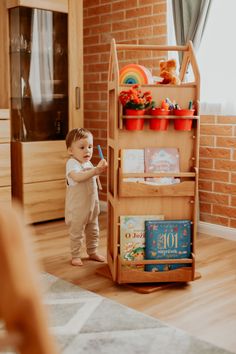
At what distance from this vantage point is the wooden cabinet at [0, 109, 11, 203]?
340 cm

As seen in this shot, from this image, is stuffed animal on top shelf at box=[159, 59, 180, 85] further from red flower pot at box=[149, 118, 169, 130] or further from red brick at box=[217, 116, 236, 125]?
red brick at box=[217, 116, 236, 125]

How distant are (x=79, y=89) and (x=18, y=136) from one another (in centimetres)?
62

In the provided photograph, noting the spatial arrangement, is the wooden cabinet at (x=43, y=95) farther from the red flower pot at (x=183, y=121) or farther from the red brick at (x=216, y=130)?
the red flower pot at (x=183, y=121)

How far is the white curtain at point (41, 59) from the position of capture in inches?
142

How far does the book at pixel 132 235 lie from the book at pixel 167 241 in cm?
2

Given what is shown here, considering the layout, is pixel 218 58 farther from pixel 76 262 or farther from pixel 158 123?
pixel 76 262

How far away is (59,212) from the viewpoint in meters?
3.79

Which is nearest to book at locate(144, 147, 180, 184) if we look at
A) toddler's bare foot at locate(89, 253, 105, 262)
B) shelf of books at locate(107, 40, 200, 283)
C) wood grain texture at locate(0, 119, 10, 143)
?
shelf of books at locate(107, 40, 200, 283)

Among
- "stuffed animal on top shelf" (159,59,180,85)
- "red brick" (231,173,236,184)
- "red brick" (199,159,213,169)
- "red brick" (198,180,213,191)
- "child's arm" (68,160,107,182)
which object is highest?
"stuffed animal on top shelf" (159,59,180,85)

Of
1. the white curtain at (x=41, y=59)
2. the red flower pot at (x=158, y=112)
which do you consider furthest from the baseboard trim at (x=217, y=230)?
the white curtain at (x=41, y=59)

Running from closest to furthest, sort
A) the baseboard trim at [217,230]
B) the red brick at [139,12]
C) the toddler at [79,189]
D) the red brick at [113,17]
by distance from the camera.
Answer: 1. the toddler at [79,189]
2. the baseboard trim at [217,230]
3. the red brick at [139,12]
4. the red brick at [113,17]

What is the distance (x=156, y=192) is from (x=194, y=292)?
1.69ft

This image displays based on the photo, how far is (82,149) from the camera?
8.84 feet

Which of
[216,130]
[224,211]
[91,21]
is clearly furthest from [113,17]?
[224,211]
